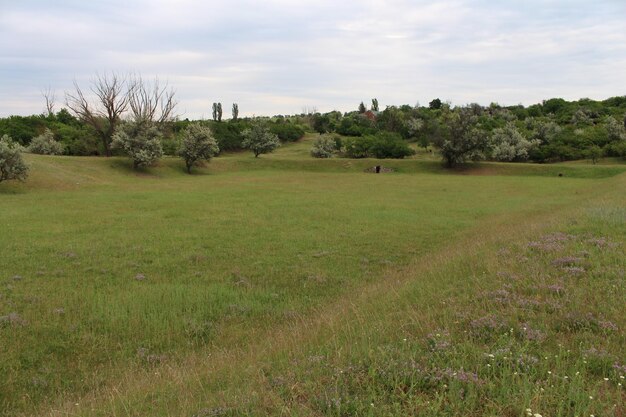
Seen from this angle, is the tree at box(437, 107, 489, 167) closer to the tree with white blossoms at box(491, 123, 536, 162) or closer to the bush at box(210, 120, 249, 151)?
the tree with white blossoms at box(491, 123, 536, 162)

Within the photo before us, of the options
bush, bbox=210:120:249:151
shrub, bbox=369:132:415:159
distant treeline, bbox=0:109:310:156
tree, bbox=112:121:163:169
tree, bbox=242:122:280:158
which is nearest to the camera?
tree, bbox=112:121:163:169

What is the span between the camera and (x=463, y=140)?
206ft

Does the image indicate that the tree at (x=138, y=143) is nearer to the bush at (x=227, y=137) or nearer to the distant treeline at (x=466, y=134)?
the distant treeline at (x=466, y=134)

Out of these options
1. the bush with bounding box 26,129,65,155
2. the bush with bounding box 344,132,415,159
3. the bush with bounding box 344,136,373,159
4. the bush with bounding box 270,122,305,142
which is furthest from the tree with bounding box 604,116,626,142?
the bush with bounding box 26,129,65,155

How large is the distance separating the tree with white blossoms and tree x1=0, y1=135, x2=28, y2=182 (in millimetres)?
61411

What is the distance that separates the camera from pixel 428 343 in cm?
555

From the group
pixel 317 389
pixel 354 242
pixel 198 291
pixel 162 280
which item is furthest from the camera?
pixel 354 242

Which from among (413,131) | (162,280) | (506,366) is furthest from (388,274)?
(413,131)

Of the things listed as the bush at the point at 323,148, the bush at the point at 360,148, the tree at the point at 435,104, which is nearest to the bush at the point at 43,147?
the bush at the point at 323,148

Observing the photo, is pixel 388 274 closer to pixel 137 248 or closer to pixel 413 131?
pixel 137 248

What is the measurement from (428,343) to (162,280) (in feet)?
29.3

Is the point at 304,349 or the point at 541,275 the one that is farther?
the point at 541,275

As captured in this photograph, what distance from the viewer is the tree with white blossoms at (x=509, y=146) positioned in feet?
231

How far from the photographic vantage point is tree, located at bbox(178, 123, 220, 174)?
5691 cm
